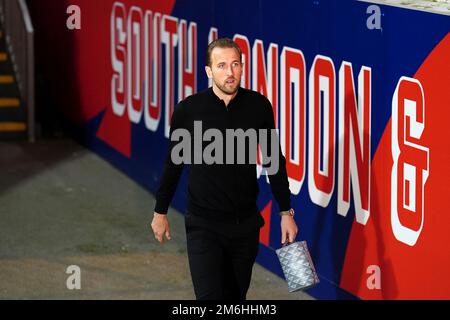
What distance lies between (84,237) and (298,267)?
4.64 m

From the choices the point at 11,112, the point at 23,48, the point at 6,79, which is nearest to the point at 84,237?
the point at 11,112

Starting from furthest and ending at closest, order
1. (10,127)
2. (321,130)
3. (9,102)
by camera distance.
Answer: (9,102), (10,127), (321,130)

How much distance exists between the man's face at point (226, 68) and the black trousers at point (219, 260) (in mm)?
830

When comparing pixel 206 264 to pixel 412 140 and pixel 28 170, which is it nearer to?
pixel 412 140

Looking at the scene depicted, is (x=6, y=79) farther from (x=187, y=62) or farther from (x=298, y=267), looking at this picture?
(x=298, y=267)

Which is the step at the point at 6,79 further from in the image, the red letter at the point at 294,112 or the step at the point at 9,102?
the red letter at the point at 294,112

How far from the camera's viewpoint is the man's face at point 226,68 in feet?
22.2

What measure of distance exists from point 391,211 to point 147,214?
428cm

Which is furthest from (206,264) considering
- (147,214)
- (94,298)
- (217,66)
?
(147,214)

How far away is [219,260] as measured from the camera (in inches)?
276

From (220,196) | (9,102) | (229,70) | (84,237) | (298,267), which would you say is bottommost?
(9,102)

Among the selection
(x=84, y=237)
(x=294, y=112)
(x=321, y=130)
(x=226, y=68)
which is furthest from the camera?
(x=84, y=237)

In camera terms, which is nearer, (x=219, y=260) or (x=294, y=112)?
(x=219, y=260)

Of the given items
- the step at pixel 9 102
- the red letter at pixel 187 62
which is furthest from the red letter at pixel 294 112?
the step at pixel 9 102
